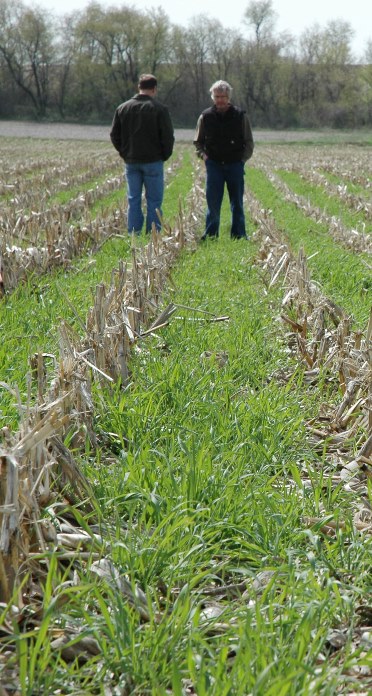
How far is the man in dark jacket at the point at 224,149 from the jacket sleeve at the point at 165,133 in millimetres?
415

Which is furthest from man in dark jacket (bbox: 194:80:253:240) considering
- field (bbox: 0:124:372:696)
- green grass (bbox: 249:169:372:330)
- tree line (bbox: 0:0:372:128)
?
tree line (bbox: 0:0:372:128)

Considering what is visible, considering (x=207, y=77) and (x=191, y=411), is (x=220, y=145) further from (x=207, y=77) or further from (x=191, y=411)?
(x=207, y=77)

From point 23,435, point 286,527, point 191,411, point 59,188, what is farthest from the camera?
point 59,188

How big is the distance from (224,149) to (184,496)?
8.08 meters

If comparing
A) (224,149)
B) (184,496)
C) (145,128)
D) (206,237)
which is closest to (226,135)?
(224,149)

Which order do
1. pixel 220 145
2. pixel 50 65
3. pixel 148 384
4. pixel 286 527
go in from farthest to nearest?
pixel 50 65
pixel 220 145
pixel 148 384
pixel 286 527

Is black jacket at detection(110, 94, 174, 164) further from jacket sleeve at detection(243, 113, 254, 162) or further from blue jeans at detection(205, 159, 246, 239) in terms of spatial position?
jacket sleeve at detection(243, 113, 254, 162)

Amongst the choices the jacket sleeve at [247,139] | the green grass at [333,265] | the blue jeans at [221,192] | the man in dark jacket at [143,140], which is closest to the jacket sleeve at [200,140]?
the blue jeans at [221,192]

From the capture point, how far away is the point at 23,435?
7.45 feet

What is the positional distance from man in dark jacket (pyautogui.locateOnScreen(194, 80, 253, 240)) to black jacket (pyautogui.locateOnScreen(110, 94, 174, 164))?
20.7 inches

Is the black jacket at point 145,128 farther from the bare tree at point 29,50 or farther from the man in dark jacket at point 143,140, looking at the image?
the bare tree at point 29,50

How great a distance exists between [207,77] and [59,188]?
3214 inches

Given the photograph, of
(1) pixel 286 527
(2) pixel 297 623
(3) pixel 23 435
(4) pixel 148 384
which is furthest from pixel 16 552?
(4) pixel 148 384

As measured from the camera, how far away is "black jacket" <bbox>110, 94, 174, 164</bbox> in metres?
9.74
